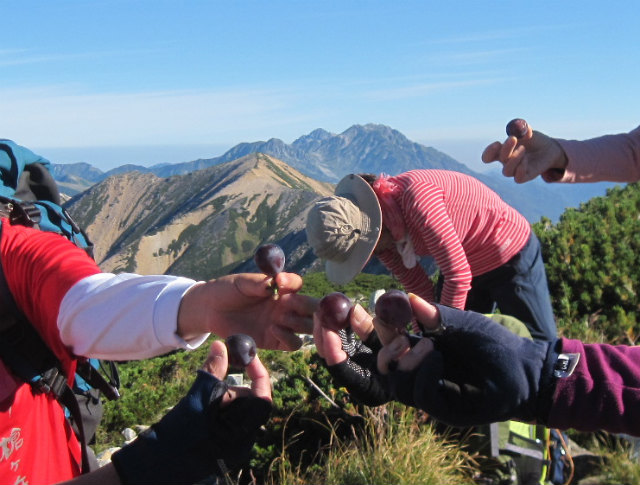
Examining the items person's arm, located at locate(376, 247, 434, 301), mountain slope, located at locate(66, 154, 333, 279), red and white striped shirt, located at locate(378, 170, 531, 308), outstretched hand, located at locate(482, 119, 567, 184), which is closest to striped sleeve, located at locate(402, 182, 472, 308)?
red and white striped shirt, located at locate(378, 170, 531, 308)

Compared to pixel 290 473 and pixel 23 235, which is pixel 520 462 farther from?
pixel 23 235

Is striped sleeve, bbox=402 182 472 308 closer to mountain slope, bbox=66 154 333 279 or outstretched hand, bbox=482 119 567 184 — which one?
outstretched hand, bbox=482 119 567 184

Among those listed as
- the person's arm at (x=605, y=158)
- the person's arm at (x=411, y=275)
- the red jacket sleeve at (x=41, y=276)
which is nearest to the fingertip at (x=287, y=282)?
the red jacket sleeve at (x=41, y=276)

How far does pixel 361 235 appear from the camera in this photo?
382 cm

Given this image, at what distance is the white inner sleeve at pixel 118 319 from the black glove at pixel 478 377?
0.75 m

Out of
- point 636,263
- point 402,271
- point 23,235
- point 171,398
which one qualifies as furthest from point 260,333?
point 636,263

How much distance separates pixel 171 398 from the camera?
6.86 m

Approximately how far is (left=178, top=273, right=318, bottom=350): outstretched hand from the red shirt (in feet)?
1.27

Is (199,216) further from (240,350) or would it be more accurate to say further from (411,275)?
(240,350)

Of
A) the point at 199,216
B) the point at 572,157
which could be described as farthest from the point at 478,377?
the point at 199,216

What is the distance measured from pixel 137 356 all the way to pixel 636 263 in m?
7.02

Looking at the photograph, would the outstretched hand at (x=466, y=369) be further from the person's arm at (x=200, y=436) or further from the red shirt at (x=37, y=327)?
the red shirt at (x=37, y=327)

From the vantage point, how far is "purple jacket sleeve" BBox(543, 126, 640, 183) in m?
2.91

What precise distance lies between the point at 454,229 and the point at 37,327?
102 inches
